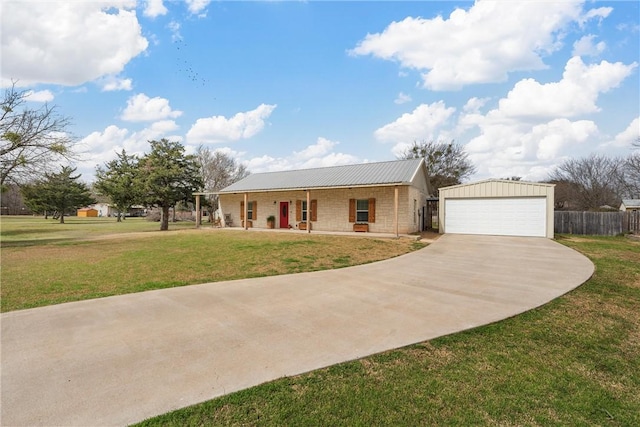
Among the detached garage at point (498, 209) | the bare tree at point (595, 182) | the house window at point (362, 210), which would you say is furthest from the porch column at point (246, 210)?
the bare tree at point (595, 182)

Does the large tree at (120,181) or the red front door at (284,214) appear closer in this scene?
the red front door at (284,214)

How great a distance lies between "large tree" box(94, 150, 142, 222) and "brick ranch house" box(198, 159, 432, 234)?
678 centimetres

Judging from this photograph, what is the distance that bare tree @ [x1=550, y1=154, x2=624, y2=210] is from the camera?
37844 millimetres

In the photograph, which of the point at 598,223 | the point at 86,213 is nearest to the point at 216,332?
the point at 598,223

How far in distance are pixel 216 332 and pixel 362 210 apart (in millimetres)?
14312

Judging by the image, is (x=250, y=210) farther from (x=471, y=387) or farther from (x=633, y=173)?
(x=633, y=173)

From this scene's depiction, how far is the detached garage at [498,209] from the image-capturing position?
49.2 ft

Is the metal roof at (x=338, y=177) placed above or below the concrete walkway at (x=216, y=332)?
above

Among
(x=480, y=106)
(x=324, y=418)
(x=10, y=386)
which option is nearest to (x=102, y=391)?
(x=10, y=386)

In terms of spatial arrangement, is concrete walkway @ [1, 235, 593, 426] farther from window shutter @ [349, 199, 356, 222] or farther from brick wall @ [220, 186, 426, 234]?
window shutter @ [349, 199, 356, 222]

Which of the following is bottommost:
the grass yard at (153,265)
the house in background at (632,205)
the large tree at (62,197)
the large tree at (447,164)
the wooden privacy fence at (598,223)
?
the grass yard at (153,265)

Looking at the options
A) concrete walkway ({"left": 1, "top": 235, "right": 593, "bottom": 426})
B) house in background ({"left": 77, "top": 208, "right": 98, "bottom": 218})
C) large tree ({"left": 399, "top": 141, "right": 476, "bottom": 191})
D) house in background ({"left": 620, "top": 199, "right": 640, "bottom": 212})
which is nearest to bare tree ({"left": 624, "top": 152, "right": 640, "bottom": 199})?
house in background ({"left": 620, "top": 199, "right": 640, "bottom": 212})

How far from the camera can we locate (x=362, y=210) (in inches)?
690

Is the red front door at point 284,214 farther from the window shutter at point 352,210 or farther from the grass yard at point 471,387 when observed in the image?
the grass yard at point 471,387
